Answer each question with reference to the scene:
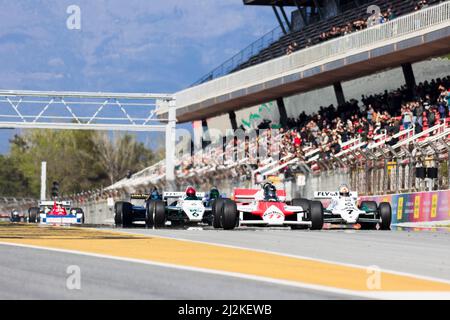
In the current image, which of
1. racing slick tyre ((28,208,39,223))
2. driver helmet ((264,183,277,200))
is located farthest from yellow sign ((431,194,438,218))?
racing slick tyre ((28,208,39,223))

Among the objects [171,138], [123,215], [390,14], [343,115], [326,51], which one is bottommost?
Answer: [123,215]

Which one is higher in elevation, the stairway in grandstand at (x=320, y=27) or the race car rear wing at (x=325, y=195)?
the stairway in grandstand at (x=320, y=27)

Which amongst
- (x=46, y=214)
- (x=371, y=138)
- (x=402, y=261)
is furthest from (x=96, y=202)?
(x=402, y=261)

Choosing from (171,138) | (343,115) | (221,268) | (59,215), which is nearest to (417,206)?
(343,115)

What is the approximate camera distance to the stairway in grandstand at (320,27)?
45.8m

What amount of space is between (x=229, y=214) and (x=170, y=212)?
3545mm

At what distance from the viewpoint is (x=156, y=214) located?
2702 centimetres

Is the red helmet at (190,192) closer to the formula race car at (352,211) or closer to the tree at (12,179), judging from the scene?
the formula race car at (352,211)

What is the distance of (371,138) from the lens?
3828 cm

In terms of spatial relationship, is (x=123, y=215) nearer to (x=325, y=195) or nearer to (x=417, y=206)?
(x=325, y=195)

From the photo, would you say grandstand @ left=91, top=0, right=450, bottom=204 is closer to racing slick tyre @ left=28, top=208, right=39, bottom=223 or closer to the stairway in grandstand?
the stairway in grandstand

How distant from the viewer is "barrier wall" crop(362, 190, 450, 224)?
29328mm

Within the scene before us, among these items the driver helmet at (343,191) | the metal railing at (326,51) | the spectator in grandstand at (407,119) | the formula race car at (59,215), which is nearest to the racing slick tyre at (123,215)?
the driver helmet at (343,191)

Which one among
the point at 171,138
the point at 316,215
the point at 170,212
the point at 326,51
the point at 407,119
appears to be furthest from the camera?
the point at 171,138
